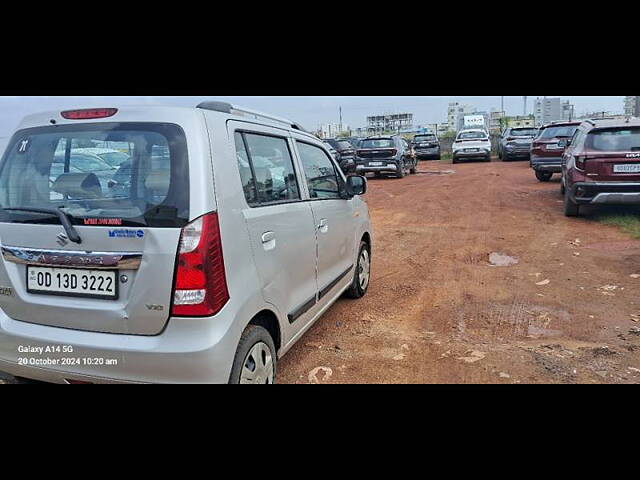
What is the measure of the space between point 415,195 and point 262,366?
11.4 m

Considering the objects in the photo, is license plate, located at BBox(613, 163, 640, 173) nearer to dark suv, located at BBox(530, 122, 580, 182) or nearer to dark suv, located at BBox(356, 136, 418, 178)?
dark suv, located at BBox(530, 122, 580, 182)

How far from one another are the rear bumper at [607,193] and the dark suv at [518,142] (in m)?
15.7

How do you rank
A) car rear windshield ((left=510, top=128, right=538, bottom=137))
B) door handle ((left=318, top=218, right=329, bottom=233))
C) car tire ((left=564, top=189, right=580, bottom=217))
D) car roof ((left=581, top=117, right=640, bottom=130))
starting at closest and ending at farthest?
1. door handle ((left=318, top=218, right=329, bottom=233))
2. car roof ((left=581, top=117, right=640, bottom=130))
3. car tire ((left=564, top=189, right=580, bottom=217))
4. car rear windshield ((left=510, top=128, right=538, bottom=137))

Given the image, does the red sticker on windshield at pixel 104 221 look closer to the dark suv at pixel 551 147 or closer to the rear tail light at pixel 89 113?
the rear tail light at pixel 89 113

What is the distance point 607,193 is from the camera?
835 cm

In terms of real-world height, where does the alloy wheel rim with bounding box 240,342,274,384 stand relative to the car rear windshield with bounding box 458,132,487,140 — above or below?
below

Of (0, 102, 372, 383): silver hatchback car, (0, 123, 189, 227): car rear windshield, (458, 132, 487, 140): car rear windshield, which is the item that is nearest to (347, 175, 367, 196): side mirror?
(0, 102, 372, 383): silver hatchback car

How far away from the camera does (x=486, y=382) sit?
3420mm

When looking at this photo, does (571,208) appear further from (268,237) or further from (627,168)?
(268,237)

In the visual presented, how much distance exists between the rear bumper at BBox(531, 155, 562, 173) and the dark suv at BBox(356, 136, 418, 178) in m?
5.25

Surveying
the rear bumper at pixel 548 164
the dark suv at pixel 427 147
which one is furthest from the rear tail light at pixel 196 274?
the dark suv at pixel 427 147

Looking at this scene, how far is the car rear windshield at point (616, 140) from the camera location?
26.9 feet

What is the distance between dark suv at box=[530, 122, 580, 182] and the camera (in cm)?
1436

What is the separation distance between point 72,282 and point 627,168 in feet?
28.3
